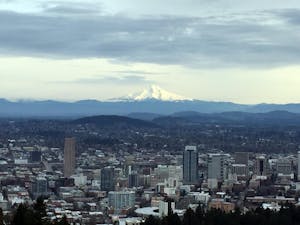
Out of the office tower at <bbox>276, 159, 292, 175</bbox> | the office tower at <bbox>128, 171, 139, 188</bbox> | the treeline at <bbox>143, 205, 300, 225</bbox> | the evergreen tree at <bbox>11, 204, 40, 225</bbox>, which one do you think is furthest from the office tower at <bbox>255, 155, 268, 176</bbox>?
the evergreen tree at <bbox>11, 204, 40, 225</bbox>

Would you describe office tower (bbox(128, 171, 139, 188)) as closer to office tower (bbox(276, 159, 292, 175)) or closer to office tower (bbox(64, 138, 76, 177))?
office tower (bbox(64, 138, 76, 177))

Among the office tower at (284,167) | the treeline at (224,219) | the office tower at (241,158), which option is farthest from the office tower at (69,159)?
the treeline at (224,219)

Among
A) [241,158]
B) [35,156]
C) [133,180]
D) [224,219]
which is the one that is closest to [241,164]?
[241,158]

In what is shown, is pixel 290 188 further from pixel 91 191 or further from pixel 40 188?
pixel 40 188

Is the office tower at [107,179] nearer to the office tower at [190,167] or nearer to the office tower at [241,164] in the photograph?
the office tower at [190,167]

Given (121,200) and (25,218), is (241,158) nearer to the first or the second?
(121,200)

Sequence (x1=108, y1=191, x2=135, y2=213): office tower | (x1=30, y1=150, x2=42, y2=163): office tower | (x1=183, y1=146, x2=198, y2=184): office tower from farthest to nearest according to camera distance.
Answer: (x1=30, y1=150, x2=42, y2=163): office tower < (x1=183, y1=146, x2=198, y2=184): office tower < (x1=108, y1=191, x2=135, y2=213): office tower
